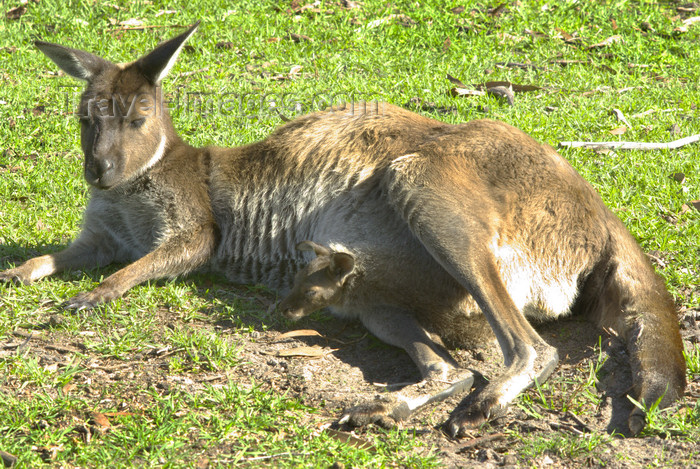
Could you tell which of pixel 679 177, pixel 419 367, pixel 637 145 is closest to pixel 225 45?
pixel 637 145

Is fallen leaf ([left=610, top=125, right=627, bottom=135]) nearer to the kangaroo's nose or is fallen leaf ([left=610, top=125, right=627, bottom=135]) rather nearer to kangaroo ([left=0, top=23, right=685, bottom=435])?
kangaroo ([left=0, top=23, right=685, bottom=435])

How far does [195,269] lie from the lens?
4422mm

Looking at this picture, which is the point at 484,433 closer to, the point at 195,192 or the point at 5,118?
the point at 195,192

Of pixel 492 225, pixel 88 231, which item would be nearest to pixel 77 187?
pixel 88 231

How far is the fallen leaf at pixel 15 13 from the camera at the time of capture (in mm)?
8250

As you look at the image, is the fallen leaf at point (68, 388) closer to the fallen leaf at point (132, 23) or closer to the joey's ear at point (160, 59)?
the joey's ear at point (160, 59)

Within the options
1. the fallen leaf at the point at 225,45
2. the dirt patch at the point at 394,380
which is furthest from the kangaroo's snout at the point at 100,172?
the fallen leaf at the point at 225,45

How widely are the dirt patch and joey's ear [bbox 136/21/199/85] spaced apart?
146 centimetres

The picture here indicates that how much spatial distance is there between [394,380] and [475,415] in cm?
58

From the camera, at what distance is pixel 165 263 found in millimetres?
4270

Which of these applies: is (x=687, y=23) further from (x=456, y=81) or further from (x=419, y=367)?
(x=419, y=367)

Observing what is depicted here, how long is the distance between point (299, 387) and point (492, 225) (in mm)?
1218

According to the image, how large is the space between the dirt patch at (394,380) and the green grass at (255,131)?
0.11ft

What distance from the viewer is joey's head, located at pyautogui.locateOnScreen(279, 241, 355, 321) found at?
12.5 feet
